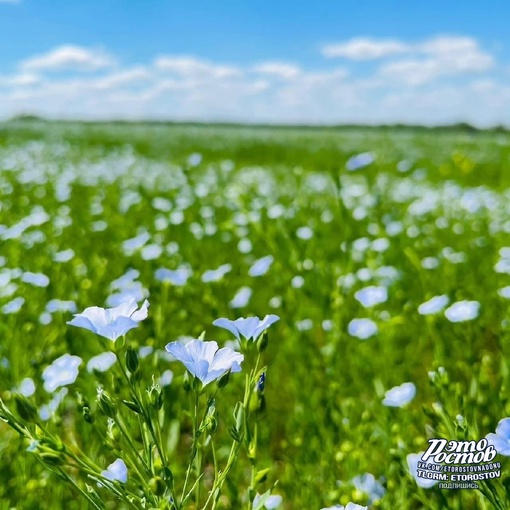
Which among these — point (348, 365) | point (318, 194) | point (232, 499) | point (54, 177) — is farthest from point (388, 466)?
point (54, 177)

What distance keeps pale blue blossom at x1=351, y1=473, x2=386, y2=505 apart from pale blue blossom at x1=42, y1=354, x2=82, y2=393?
70 centimetres

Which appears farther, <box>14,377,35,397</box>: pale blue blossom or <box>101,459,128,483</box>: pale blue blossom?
<box>14,377,35,397</box>: pale blue blossom

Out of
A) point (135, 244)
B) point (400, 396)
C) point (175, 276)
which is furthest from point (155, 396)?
point (135, 244)

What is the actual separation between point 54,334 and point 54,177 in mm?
4600

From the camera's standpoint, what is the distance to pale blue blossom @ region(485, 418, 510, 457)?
2.94 feet

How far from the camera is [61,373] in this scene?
1537 millimetres

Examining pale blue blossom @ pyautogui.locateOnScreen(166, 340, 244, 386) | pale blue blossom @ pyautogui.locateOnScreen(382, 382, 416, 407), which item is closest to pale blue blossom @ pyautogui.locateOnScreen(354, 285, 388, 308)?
pale blue blossom @ pyautogui.locateOnScreen(382, 382, 416, 407)

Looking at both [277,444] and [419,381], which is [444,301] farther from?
[277,444]

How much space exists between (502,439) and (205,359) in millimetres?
478

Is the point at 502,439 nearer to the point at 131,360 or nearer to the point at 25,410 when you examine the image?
the point at 131,360

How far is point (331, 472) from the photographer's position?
160 cm

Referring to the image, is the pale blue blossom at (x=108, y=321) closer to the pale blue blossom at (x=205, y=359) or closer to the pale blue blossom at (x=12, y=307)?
the pale blue blossom at (x=205, y=359)

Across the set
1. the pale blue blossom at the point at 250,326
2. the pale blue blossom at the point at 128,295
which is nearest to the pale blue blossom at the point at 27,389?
the pale blue blossom at the point at 128,295

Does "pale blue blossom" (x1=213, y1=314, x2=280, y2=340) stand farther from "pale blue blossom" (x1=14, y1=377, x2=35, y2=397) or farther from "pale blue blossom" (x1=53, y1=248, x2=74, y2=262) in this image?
"pale blue blossom" (x1=53, y1=248, x2=74, y2=262)
